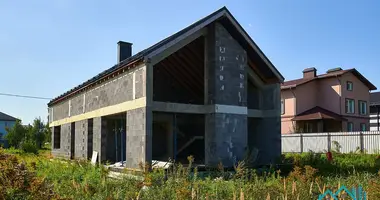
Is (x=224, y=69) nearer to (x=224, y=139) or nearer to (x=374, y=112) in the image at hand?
(x=224, y=139)

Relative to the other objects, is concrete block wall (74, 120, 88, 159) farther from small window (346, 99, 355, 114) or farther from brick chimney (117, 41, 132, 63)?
small window (346, 99, 355, 114)

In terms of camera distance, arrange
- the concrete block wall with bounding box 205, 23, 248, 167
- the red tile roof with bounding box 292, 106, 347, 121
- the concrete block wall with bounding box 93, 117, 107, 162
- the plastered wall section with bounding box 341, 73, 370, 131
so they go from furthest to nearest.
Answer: the plastered wall section with bounding box 341, 73, 370, 131, the red tile roof with bounding box 292, 106, 347, 121, the concrete block wall with bounding box 93, 117, 107, 162, the concrete block wall with bounding box 205, 23, 248, 167

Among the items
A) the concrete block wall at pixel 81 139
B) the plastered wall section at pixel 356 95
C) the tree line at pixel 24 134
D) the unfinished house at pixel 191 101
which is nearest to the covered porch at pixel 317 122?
the plastered wall section at pixel 356 95

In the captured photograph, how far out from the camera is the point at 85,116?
20.4 metres

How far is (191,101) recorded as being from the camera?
20.9 meters

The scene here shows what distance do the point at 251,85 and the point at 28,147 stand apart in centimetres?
2154

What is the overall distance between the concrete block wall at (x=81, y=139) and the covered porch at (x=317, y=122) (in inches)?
817

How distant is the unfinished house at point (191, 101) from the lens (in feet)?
47.1

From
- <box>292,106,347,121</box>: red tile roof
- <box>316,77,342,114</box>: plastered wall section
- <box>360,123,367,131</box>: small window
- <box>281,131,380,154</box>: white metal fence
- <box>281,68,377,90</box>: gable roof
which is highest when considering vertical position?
<box>281,68,377,90</box>: gable roof

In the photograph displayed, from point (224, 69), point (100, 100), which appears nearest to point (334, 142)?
point (224, 69)

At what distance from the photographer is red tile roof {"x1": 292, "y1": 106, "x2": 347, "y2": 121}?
3344 cm

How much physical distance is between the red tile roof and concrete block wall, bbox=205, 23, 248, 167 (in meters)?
19.3

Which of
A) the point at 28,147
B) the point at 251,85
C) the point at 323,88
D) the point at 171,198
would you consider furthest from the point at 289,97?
the point at 171,198

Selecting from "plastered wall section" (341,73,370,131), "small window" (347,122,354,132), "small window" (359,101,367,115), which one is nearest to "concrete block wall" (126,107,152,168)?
"plastered wall section" (341,73,370,131)
